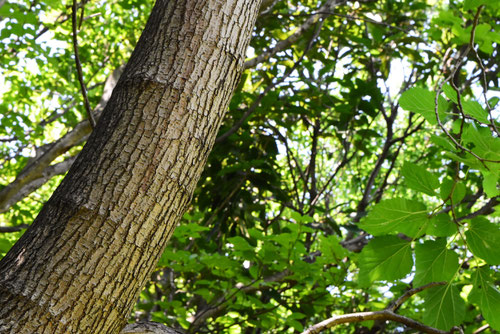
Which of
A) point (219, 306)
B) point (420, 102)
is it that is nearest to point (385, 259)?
point (420, 102)

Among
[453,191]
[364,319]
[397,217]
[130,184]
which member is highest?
[453,191]

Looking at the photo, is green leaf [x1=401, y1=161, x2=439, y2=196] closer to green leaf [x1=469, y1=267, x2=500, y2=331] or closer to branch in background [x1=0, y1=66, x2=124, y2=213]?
green leaf [x1=469, y1=267, x2=500, y2=331]

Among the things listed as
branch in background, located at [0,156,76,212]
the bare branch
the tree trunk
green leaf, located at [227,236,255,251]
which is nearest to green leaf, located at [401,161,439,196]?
the bare branch

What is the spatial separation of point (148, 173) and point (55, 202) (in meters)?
0.23

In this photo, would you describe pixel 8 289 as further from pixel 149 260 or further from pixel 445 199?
pixel 445 199

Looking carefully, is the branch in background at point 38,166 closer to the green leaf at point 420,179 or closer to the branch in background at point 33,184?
the branch in background at point 33,184

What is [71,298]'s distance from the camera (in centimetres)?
100

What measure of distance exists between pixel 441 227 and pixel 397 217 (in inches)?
6.3

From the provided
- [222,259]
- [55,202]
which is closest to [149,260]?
[55,202]

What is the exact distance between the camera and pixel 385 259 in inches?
57.3

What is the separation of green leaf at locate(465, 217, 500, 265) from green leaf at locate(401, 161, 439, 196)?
152 millimetres

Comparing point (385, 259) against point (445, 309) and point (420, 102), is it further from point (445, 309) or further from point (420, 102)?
point (420, 102)

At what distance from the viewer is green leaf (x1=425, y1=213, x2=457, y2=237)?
4.72ft

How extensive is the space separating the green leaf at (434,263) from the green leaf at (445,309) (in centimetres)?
6
